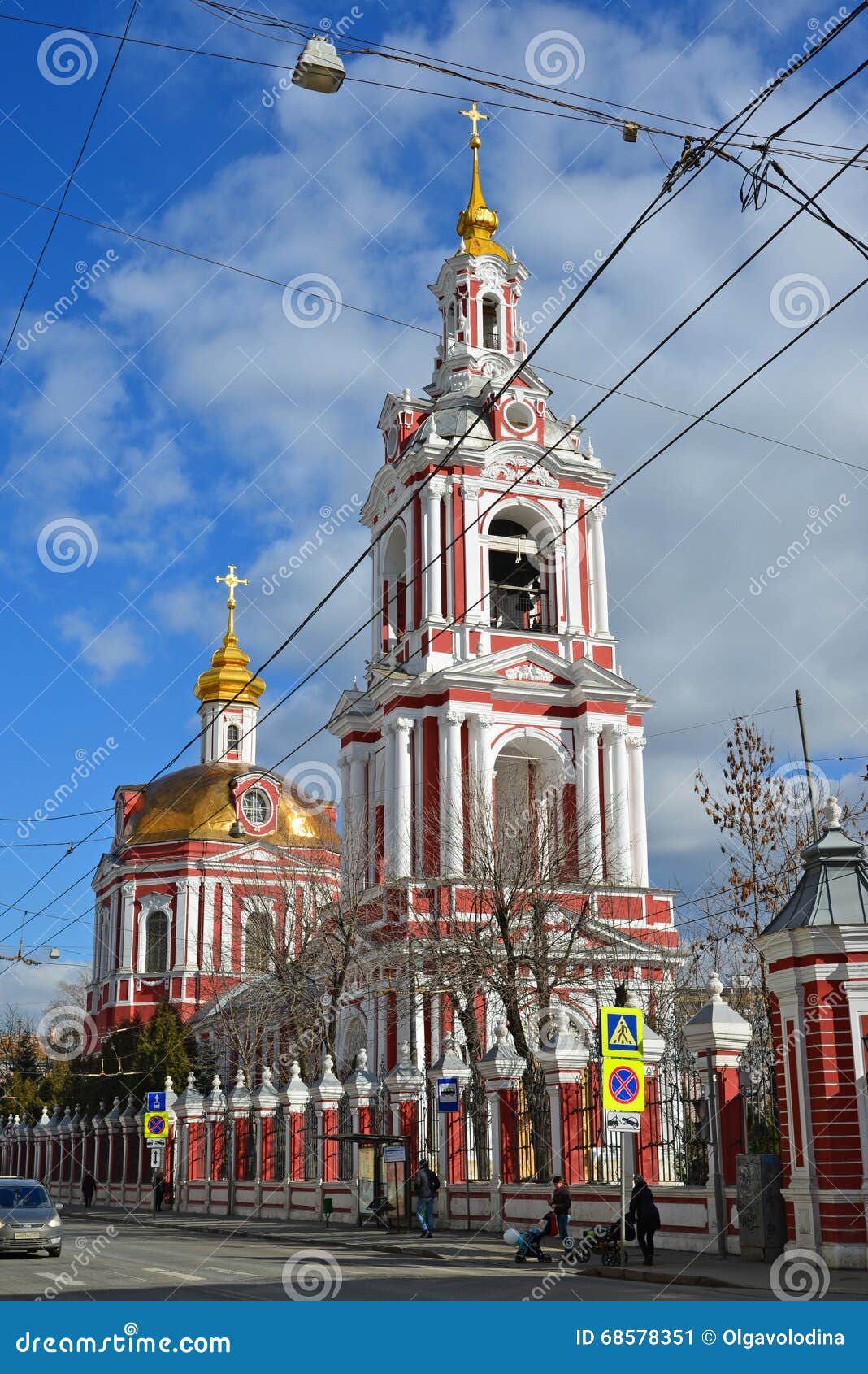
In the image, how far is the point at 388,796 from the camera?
3922 centimetres

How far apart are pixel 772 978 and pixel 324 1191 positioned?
46.4ft

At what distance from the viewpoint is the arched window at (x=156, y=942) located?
62.7 m

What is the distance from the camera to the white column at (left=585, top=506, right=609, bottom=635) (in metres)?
41.7

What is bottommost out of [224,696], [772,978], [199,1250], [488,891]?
[199,1250]

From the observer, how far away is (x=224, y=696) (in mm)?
70000

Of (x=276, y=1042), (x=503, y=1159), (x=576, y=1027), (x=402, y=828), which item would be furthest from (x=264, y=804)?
(x=503, y=1159)

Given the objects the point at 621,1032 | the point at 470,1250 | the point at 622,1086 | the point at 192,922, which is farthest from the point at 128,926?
Result: the point at 622,1086

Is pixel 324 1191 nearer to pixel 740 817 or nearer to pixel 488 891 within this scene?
pixel 488 891

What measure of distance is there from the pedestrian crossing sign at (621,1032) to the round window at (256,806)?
154ft

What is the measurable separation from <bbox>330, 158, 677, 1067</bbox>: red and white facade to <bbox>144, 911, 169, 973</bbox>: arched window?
2361 centimetres

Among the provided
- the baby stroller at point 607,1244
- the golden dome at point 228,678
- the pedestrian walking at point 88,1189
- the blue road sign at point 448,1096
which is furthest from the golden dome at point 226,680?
the baby stroller at point 607,1244

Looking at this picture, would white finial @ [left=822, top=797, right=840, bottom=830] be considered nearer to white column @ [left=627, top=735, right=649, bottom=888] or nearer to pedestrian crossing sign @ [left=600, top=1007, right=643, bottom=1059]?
pedestrian crossing sign @ [left=600, top=1007, right=643, bottom=1059]

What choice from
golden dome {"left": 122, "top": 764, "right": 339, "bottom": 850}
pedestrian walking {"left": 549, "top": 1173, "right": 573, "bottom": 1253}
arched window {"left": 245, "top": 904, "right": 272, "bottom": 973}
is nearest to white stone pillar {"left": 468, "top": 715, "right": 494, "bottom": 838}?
arched window {"left": 245, "top": 904, "right": 272, "bottom": 973}

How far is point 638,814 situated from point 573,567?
744cm
